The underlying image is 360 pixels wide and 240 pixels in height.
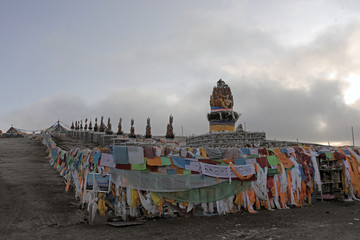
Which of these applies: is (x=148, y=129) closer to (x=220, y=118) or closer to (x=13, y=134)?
(x=220, y=118)

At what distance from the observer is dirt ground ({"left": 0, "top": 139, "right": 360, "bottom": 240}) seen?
8.24m

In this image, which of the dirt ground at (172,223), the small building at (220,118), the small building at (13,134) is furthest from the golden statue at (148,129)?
the small building at (13,134)

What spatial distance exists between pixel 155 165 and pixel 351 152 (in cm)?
1118

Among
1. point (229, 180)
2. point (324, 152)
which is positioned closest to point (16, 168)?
point (229, 180)

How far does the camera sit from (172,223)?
9.77 metres

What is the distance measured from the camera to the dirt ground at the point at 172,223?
27.0 feet

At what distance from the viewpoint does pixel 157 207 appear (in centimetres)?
1031

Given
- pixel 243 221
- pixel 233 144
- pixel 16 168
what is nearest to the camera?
pixel 243 221

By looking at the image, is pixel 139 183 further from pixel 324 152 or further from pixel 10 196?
pixel 324 152

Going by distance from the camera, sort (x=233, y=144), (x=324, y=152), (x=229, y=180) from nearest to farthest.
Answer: (x=229, y=180) < (x=324, y=152) < (x=233, y=144)

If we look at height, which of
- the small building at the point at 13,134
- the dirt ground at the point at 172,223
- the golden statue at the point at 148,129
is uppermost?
the small building at the point at 13,134

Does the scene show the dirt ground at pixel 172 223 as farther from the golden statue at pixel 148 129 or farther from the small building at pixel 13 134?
the small building at pixel 13 134

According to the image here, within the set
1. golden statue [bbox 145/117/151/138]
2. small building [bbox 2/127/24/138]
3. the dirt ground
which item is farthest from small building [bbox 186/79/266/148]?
small building [bbox 2/127/24/138]

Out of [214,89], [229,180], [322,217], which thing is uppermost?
[214,89]
